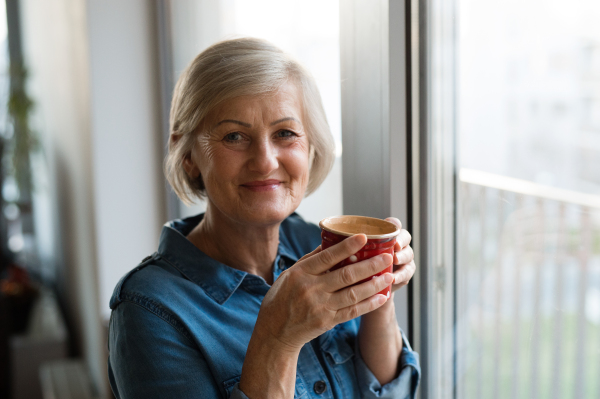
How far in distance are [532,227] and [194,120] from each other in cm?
68

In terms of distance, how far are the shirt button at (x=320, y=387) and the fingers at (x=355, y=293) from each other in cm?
32

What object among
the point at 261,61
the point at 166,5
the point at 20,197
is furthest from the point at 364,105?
the point at 20,197

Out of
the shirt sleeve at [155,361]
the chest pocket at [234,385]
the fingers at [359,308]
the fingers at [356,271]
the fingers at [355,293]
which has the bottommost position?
the chest pocket at [234,385]

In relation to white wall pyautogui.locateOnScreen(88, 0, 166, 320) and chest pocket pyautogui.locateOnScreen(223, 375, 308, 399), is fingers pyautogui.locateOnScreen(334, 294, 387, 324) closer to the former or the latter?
chest pocket pyautogui.locateOnScreen(223, 375, 308, 399)

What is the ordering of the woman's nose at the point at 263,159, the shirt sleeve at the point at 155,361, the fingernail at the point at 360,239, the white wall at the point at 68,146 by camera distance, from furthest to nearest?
the white wall at the point at 68,146 → the woman's nose at the point at 263,159 → the shirt sleeve at the point at 155,361 → the fingernail at the point at 360,239

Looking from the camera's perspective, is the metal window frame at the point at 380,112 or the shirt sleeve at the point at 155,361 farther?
the metal window frame at the point at 380,112

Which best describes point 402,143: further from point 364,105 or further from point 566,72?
point 566,72

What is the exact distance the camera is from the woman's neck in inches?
44.1

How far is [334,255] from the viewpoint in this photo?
0.77 metres

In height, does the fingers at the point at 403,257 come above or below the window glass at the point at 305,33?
below

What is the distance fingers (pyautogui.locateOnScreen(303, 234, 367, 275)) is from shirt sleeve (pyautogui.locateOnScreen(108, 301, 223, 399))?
0.29m

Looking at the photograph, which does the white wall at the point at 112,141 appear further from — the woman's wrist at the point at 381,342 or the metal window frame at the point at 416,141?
the woman's wrist at the point at 381,342

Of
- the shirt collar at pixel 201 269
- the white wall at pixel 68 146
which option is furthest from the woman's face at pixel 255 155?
the white wall at pixel 68 146

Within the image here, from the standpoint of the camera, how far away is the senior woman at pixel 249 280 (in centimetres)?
83
